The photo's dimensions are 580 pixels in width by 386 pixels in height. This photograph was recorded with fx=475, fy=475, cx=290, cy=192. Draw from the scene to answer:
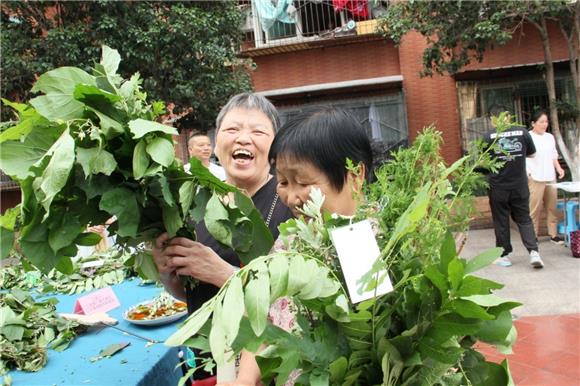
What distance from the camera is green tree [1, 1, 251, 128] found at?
245 inches

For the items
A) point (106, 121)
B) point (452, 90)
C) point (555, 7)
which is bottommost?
point (106, 121)

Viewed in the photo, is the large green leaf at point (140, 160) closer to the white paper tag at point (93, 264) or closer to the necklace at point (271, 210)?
the necklace at point (271, 210)

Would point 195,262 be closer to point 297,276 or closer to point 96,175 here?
point 96,175

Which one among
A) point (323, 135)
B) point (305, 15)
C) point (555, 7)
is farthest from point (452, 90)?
point (323, 135)

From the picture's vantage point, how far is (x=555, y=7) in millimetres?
5926

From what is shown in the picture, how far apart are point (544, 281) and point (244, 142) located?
416 centimetres

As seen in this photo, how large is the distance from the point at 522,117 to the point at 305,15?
13.8 ft

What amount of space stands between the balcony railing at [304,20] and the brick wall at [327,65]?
277 mm

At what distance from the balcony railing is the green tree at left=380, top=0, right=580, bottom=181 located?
1.12 metres

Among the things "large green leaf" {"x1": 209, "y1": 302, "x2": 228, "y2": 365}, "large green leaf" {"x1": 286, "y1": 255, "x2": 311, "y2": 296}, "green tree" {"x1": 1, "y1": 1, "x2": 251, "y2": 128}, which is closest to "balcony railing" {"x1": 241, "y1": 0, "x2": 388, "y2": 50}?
"green tree" {"x1": 1, "y1": 1, "x2": 251, "y2": 128}

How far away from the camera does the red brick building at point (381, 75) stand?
26.3 ft

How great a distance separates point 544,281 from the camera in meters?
4.63

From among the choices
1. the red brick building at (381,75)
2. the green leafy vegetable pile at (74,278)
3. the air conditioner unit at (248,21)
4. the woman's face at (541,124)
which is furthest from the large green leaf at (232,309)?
the air conditioner unit at (248,21)

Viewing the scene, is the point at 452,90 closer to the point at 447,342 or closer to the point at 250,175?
the point at 250,175
